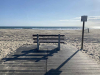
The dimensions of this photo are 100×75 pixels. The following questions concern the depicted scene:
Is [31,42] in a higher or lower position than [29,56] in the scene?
higher

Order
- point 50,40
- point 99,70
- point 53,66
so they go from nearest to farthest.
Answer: point 99,70
point 53,66
point 50,40

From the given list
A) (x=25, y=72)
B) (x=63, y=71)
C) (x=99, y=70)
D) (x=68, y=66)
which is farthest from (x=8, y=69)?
(x=99, y=70)

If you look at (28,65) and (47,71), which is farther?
(28,65)

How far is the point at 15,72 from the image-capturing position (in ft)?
9.43

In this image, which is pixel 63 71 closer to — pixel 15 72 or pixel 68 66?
pixel 68 66

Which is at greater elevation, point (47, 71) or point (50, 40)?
point (50, 40)

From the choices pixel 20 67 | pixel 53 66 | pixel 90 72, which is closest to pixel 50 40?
pixel 53 66

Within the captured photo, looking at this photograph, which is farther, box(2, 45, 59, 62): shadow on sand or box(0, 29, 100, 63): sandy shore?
box(0, 29, 100, 63): sandy shore

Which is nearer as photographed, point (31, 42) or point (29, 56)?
point (29, 56)

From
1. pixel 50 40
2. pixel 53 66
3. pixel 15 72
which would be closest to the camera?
pixel 15 72

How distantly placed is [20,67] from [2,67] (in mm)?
664

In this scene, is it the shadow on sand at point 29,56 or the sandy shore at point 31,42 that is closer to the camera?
the shadow on sand at point 29,56

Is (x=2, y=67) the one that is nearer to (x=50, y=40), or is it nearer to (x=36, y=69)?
(x=36, y=69)

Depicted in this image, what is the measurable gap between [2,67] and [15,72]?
2.27 feet
